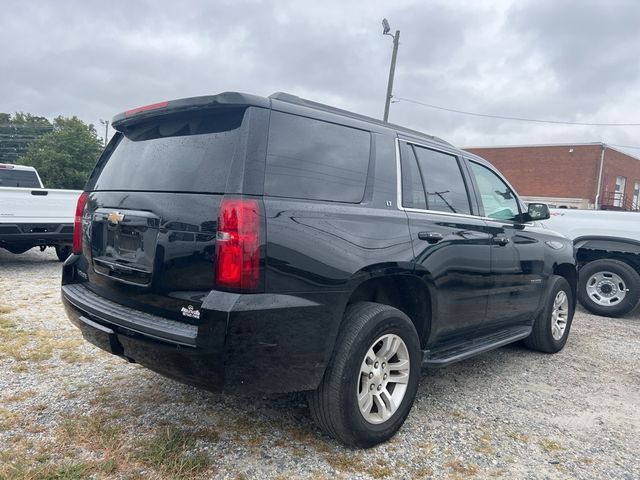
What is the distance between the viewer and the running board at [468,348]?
132 inches

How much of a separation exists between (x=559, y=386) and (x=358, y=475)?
237 cm

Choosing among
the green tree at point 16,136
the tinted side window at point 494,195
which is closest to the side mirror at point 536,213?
the tinted side window at point 494,195

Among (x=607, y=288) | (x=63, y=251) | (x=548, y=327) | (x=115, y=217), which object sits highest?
(x=115, y=217)

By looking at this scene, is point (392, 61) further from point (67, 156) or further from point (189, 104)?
point (67, 156)

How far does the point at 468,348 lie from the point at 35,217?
276 inches

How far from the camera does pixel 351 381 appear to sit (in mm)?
2701

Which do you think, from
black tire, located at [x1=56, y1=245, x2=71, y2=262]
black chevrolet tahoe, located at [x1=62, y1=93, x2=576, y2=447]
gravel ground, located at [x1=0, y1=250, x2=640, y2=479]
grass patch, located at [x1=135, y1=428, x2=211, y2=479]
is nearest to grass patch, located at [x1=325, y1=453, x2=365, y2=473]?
gravel ground, located at [x1=0, y1=250, x2=640, y2=479]

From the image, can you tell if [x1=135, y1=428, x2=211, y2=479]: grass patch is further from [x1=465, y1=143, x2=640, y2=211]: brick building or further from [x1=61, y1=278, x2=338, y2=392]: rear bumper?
[x1=465, y1=143, x2=640, y2=211]: brick building

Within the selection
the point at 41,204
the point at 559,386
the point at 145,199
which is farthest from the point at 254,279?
the point at 41,204

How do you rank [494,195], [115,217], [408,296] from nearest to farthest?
1. [115,217]
2. [408,296]
3. [494,195]

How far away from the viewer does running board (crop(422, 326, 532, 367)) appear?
3.35 meters

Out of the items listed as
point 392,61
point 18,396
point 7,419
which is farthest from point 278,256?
point 392,61

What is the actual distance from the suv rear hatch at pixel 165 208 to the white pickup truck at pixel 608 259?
Result: 6.46 m

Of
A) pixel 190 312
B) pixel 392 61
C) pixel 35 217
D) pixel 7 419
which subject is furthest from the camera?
pixel 392 61
